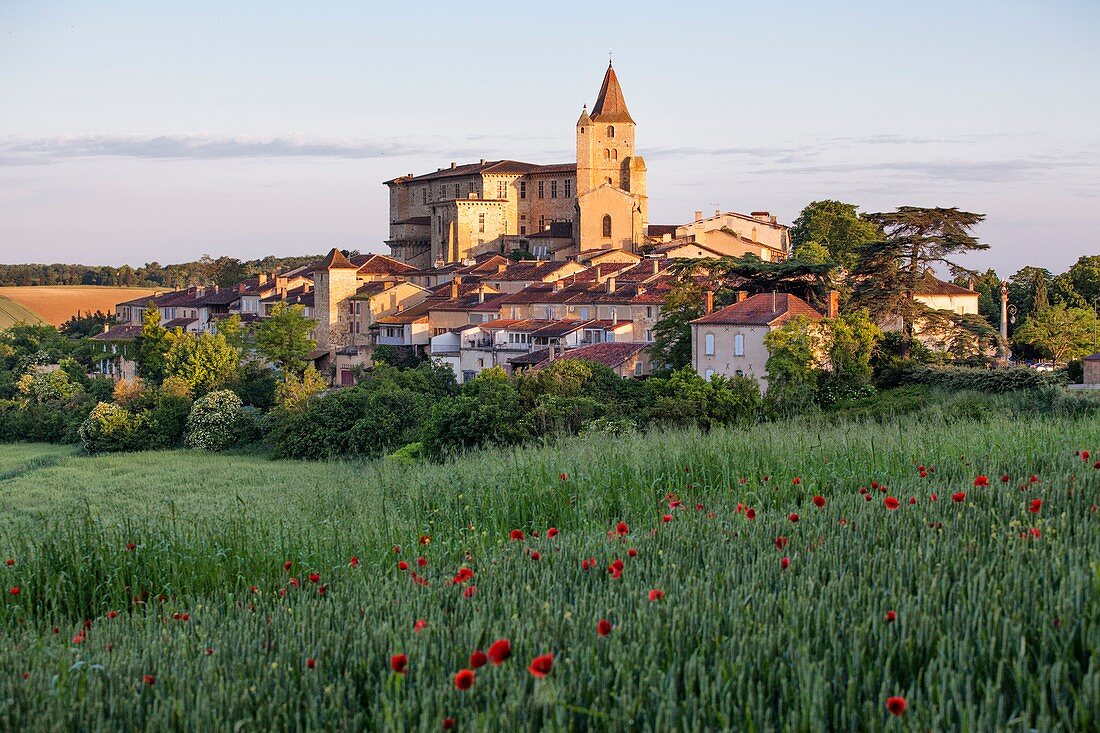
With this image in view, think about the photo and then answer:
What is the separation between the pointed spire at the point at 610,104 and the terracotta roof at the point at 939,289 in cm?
4784

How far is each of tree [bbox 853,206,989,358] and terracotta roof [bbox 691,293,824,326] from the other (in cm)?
246

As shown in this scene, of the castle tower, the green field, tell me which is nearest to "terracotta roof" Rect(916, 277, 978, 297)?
the green field

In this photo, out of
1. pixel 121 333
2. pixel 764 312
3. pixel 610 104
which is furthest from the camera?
pixel 610 104

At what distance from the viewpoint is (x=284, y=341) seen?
63969 millimetres

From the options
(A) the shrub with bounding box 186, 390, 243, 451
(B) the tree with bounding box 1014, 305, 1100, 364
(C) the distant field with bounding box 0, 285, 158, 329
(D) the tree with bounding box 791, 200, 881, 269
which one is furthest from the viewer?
(C) the distant field with bounding box 0, 285, 158, 329

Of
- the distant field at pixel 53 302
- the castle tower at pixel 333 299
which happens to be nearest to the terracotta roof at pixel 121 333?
the castle tower at pixel 333 299

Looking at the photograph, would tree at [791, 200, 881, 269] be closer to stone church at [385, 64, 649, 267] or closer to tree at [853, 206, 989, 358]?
stone church at [385, 64, 649, 267]

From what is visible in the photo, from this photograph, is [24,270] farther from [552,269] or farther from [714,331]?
[714,331]

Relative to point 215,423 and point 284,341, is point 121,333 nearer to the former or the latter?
point 284,341

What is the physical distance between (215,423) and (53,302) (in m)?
69.3

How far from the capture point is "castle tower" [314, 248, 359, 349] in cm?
7100

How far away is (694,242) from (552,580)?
6378 centimetres

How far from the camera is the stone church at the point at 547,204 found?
8094cm

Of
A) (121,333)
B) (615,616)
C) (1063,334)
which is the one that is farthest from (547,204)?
(615,616)
